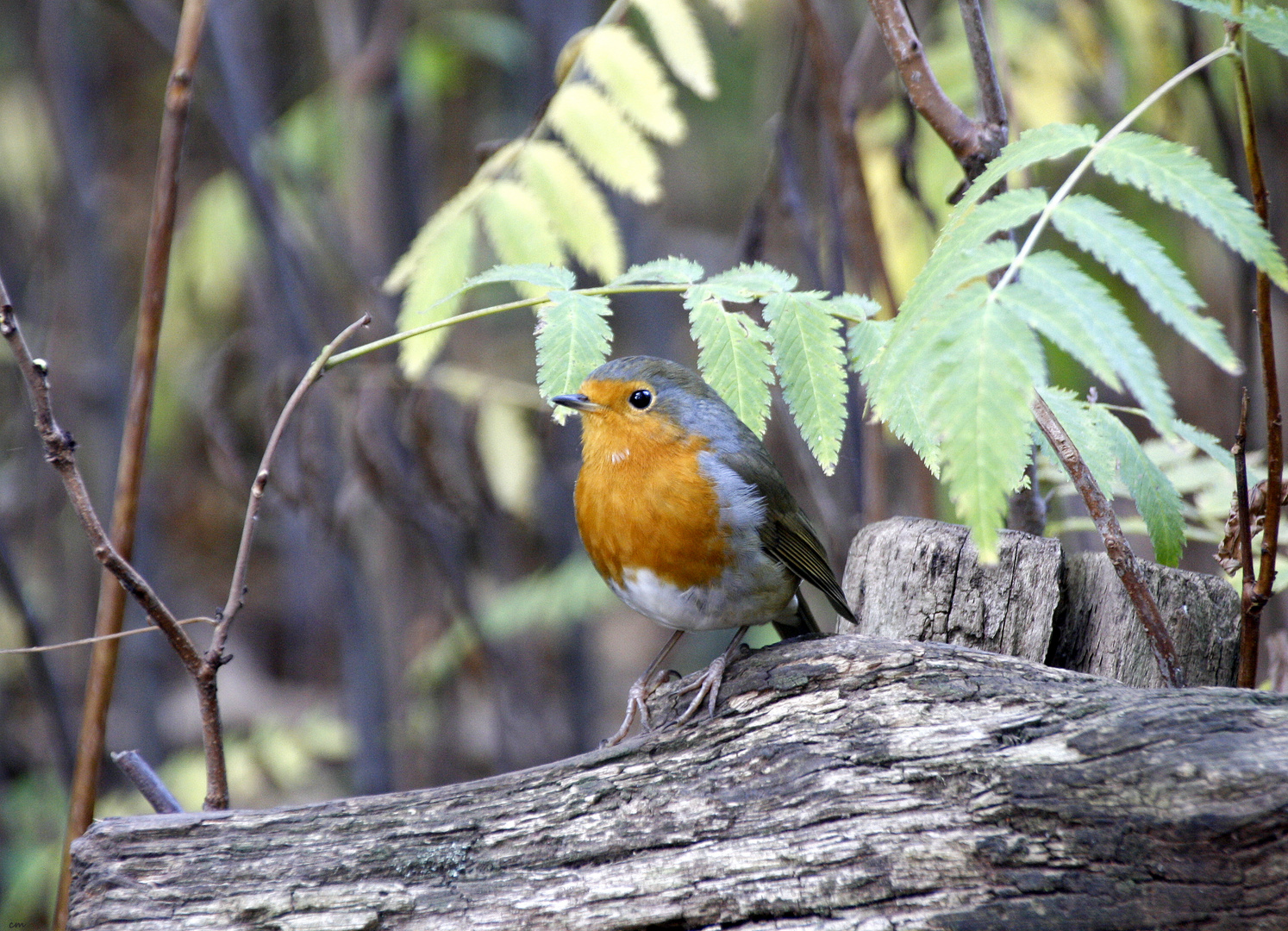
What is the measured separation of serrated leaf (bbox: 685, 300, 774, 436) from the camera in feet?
5.75

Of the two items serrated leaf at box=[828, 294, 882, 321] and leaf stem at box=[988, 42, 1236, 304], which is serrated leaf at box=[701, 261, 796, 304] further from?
leaf stem at box=[988, 42, 1236, 304]

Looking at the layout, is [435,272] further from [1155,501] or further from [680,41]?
[1155,501]

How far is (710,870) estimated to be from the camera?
5.31 feet

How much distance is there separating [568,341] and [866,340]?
483 millimetres

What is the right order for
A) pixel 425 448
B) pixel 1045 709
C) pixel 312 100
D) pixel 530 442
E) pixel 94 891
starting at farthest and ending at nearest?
pixel 312 100, pixel 530 442, pixel 425 448, pixel 94 891, pixel 1045 709

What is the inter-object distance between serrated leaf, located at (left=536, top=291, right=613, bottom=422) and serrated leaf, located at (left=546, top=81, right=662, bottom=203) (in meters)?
0.76

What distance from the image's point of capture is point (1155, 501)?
5.91 feet

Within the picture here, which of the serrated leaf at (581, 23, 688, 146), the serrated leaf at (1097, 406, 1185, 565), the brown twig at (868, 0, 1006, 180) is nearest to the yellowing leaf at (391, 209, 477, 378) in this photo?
the serrated leaf at (581, 23, 688, 146)

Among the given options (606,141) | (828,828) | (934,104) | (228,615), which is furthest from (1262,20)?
(228,615)

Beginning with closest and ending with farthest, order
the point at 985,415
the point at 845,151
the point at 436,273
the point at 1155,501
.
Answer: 1. the point at 985,415
2. the point at 1155,501
3. the point at 436,273
4. the point at 845,151

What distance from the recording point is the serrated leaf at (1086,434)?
6.09 feet

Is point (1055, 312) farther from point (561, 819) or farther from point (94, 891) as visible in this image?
point (94, 891)

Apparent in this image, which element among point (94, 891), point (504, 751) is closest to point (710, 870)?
point (94, 891)

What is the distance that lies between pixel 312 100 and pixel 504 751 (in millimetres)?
3026
